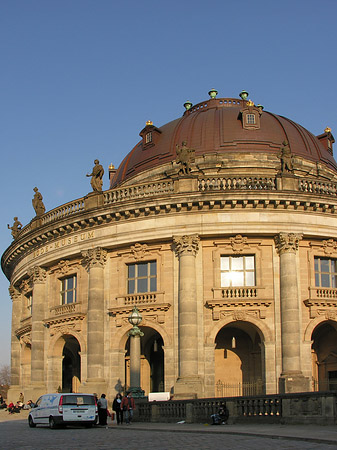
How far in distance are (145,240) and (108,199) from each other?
394 cm

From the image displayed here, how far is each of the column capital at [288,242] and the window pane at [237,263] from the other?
7.23ft

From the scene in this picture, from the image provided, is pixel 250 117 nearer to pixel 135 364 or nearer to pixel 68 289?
pixel 68 289

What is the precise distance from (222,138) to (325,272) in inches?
545

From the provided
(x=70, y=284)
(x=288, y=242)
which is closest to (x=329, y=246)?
(x=288, y=242)

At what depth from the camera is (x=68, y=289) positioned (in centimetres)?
3978

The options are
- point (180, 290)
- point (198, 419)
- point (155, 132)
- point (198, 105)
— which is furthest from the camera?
point (198, 105)

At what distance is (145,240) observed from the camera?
3584 cm

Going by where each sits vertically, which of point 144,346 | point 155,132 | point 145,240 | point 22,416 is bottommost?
point 22,416

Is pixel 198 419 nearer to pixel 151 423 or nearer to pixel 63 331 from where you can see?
pixel 151 423

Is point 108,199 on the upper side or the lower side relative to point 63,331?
upper

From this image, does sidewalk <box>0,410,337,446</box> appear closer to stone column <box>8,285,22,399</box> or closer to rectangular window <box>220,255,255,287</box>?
rectangular window <box>220,255,255,287</box>

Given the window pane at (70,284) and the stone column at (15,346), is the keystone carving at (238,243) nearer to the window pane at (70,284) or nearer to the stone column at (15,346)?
the window pane at (70,284)

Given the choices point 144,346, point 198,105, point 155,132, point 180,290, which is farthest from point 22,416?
point 198,105

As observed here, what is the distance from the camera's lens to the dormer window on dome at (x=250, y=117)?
4619cm
